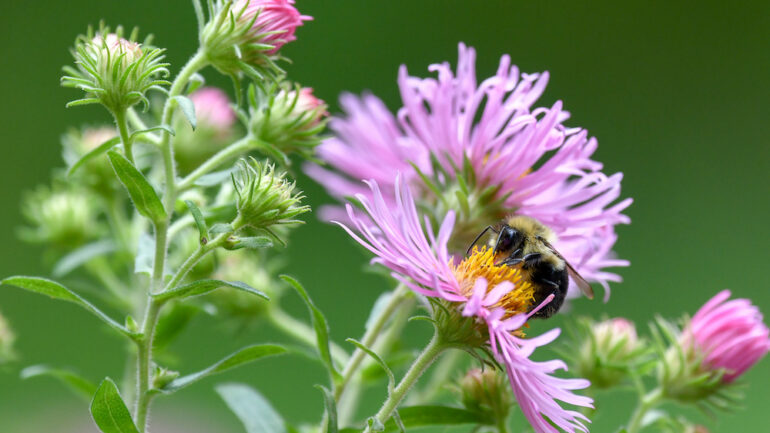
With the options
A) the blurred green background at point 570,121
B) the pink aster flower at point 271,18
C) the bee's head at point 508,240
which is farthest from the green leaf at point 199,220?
the blurred green background at point 570,121

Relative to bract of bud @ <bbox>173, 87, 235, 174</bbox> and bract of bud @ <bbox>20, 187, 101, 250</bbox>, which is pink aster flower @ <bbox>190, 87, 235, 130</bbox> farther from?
bract of bud @ <bbox>20, 187, 101, 250</bbox>

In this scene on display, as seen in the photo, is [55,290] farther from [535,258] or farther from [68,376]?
[535,258]

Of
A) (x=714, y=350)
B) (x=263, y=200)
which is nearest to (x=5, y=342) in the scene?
(x=263, y=200)

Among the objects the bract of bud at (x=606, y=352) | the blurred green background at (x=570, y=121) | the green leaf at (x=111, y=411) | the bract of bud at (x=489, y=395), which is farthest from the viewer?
the blurred green background at (x=570, y=121)

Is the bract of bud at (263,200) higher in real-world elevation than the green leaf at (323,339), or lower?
higher

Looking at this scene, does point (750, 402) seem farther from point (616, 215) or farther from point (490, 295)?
point (490, 295)

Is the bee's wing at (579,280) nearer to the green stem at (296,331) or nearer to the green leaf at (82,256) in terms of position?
the green stem at (296,331)
